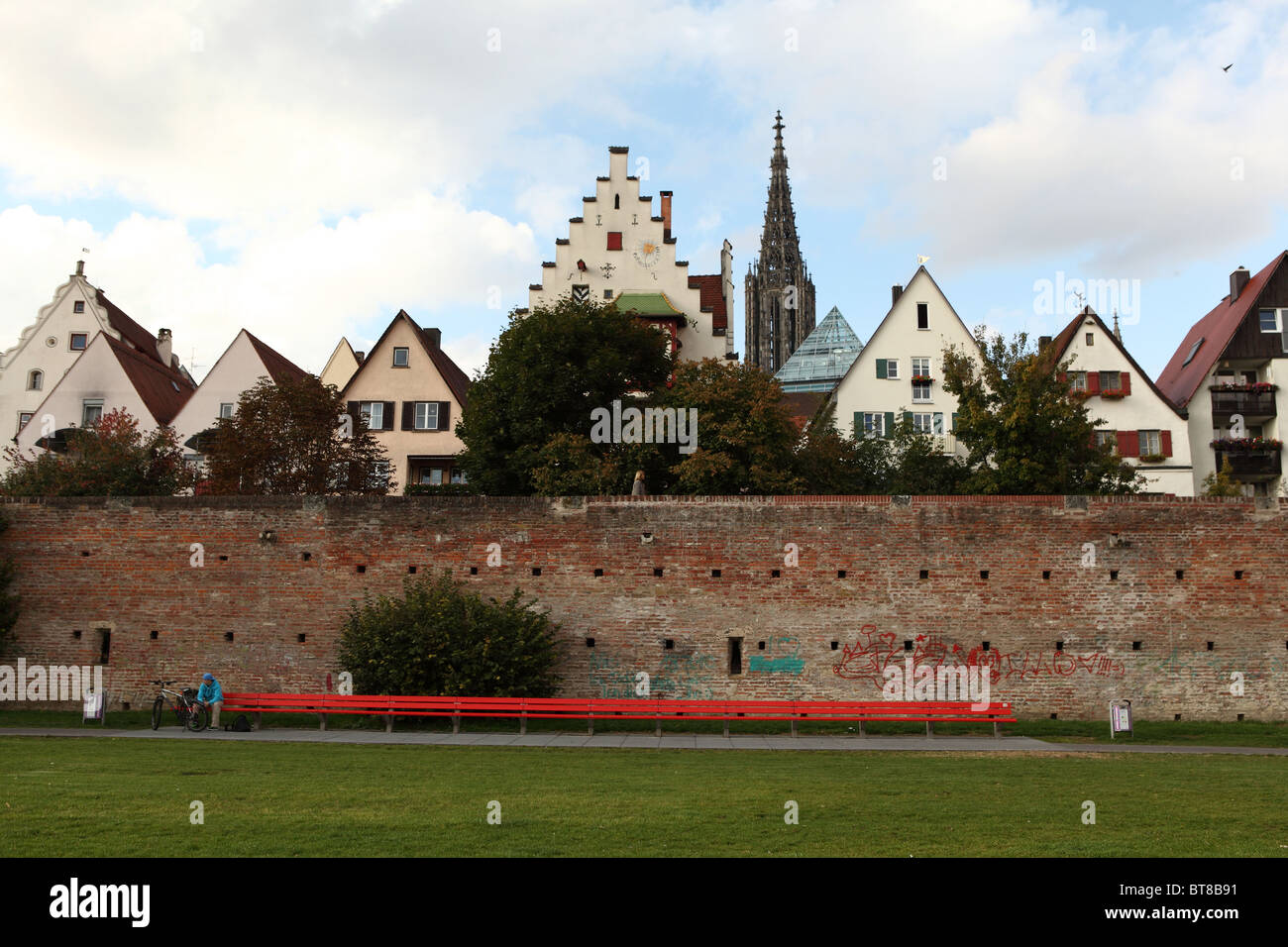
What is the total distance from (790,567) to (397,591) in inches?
376

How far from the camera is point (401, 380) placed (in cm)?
4312

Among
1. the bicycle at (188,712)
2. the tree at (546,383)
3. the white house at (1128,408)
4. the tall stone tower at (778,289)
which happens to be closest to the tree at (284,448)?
the tree at (546,383)

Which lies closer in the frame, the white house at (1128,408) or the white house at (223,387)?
the white house at (1128,408)

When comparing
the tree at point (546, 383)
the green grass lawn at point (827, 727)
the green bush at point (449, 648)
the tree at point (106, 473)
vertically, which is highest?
the tree at point (546, 383)

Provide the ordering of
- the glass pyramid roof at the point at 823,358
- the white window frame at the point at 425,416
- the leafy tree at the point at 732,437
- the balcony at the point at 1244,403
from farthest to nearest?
the glass pyramid roof at the point at 823,358
the balcony at the point at 1244,403
the white window frame at the point at 425,416
the leafy tree at the point at 732,437

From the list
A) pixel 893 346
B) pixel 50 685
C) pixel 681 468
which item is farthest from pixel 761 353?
pixel 50 685

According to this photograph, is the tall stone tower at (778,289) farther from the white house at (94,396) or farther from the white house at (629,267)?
the white house at (94,396)

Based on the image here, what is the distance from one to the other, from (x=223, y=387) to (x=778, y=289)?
6710cm

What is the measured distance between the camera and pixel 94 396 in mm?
44531

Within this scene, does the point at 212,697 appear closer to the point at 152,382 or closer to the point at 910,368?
the point at 152,382

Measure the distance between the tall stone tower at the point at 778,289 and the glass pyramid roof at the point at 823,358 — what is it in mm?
16953

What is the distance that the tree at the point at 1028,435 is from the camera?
103 ft
